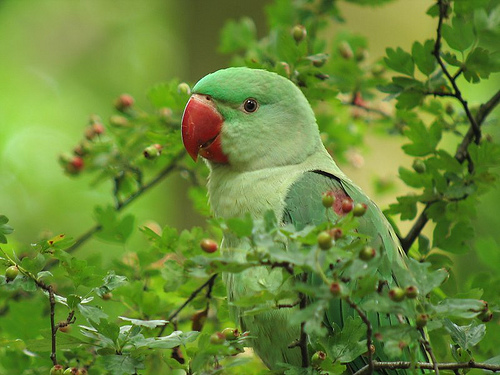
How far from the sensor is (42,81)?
7.64 meters

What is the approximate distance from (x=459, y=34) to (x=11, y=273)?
4.92 ft

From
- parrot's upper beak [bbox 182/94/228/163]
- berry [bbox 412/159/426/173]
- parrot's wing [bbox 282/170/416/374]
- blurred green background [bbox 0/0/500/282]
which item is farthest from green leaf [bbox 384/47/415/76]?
blurred green background [bbox 0/0/500/282]

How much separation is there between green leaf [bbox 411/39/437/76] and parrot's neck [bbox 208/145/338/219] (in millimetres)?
479

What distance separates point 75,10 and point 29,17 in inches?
23.2

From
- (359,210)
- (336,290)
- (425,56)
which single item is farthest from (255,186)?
(336,290)

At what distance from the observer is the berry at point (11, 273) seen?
1.41 m

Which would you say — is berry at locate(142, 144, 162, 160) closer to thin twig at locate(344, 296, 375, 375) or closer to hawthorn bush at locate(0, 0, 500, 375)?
hawthorn bush at locate(0, 0, 500, 375)

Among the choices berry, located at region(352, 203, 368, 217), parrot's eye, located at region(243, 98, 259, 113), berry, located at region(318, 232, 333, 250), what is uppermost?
berry, located at region(352, 203, 368, 217)

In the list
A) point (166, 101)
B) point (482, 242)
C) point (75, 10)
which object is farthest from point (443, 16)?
point (75, 10)

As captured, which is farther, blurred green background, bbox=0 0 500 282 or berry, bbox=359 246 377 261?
blurred green background, bbox=0 0 500 282

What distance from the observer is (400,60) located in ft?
6.88

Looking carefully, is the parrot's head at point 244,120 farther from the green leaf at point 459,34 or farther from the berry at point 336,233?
the berry at point 336,233

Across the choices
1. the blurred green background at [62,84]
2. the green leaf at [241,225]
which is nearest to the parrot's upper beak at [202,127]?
the green leaf at [241,225]

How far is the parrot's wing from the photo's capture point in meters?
1.92
